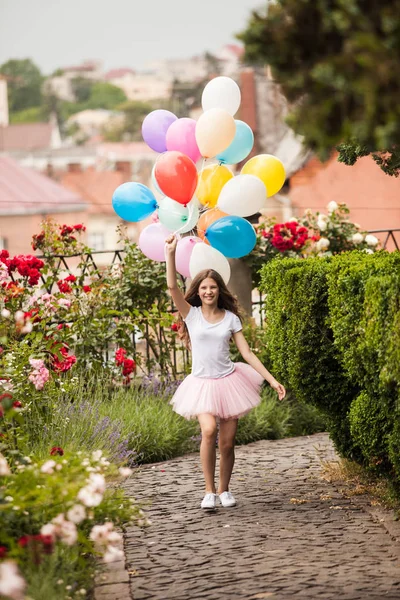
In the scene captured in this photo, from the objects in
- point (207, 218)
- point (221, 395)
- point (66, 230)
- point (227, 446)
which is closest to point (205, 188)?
point (207, 218)

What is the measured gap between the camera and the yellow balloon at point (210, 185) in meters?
7.20

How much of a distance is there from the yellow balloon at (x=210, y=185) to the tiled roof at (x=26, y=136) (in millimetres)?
98935

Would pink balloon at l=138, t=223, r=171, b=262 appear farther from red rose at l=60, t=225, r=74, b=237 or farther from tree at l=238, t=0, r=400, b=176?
tree at l=238, t=0, r=400, b=176

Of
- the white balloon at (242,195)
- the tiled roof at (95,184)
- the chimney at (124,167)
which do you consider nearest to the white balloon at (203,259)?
the white balloon at (242,195)

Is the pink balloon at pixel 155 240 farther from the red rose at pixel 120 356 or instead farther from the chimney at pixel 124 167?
the chimney at pixel 124 167

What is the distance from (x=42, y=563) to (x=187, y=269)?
340 cm

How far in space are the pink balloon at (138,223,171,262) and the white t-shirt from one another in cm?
116

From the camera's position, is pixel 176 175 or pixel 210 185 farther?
pixel 210 185

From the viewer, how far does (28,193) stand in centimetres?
5275

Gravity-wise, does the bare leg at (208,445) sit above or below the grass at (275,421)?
above

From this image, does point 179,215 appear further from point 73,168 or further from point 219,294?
point 73,168

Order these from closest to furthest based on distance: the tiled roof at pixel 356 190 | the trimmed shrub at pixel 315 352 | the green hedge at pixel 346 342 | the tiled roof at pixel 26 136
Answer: the green hedge at pixel 346 342 < the trimmed shrub at pixel 315 352 < the tiled roof at pixel 356 190 < the tiled roof at pixel 26 136

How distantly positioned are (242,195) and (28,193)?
47108 millimetres

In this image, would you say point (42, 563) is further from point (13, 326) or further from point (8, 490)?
point (13, 326)
